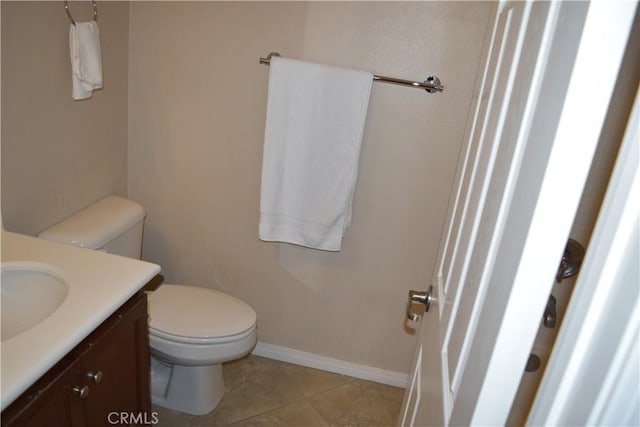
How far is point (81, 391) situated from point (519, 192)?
106 cm

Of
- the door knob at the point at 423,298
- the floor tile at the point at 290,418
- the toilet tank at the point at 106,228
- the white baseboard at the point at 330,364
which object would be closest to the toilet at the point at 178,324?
the toilet tank at the point at 106,228

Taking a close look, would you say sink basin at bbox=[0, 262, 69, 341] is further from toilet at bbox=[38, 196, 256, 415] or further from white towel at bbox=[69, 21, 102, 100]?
white towel at bbox=[69, 21, 102, 100]

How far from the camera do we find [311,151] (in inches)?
73.0

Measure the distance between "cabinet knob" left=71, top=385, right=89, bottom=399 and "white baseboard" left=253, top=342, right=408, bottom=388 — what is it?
127 centimetres

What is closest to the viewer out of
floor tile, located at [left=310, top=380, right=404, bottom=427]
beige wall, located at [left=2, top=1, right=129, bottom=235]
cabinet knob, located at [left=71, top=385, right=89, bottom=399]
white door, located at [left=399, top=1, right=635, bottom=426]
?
white door, located at [left=399, top=1, right=635, bottom=426]

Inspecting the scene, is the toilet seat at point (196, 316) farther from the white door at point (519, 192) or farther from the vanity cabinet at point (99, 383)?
the white door at point (519, 192)

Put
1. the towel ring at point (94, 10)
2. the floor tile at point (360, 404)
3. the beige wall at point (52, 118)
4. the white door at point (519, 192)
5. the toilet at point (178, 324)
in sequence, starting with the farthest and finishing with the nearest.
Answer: the floor tile at point (360, 404) < the toilet at point (178, 324) < the towel ring at point (94, 10) < the beige wall at point (52, 118) < the white door at point (519, 192)

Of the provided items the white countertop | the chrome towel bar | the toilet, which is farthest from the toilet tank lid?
the chrome towel bar

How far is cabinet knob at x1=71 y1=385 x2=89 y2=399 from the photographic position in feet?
3.58

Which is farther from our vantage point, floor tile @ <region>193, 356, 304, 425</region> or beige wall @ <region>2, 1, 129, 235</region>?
floor tile @ <region>193, 356, 304, 425</region>

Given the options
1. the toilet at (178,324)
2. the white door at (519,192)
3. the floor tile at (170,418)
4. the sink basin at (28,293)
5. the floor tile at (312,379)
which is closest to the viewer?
the white door at (519,192)

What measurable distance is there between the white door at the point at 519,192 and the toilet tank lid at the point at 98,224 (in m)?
1.28

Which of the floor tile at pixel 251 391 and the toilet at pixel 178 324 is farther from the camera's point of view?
the floor tile at pixel 251 391

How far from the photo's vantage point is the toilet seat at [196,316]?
5.76ft
